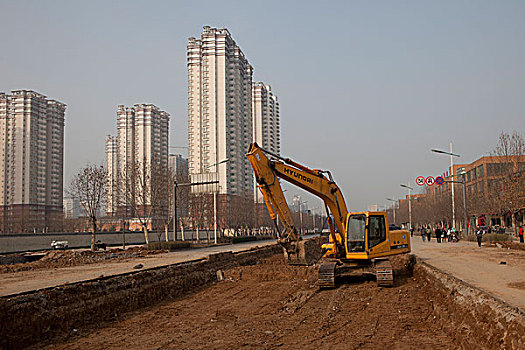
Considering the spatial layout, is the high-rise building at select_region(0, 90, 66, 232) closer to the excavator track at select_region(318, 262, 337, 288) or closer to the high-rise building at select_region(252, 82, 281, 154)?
the high-rise building at select_region(252, 82, 281, 154)

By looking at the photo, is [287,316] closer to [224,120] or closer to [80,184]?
[80,184]

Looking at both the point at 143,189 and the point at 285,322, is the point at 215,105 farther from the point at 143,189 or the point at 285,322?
the point at 285,322

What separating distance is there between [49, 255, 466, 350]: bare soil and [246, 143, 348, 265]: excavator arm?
241 centimetres

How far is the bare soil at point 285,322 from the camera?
8.66 metres

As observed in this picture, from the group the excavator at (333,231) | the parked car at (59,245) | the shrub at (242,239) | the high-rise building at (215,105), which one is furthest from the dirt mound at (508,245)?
the high-rise building at (215,105)

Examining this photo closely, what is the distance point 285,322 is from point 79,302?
5.17 m

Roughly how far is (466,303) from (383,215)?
6548 mm

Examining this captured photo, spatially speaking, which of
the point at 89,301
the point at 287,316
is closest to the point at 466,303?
the point at 287,316

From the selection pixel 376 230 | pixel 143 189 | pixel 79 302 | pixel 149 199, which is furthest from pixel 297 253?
pixel 149 199

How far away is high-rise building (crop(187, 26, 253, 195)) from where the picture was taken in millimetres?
107312

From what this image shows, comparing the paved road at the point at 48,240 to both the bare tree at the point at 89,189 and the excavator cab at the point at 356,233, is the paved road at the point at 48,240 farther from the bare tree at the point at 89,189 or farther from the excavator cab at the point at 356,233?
the excavator cab at the point at 356,233

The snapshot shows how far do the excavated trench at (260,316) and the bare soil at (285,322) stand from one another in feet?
0.07

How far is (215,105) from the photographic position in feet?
352

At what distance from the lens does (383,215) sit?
637 inches
